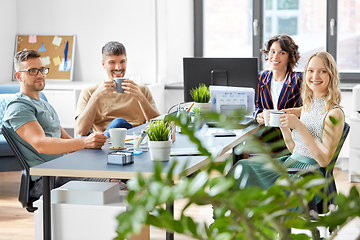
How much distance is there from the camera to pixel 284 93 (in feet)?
10.1

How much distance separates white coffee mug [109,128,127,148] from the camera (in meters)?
2.26

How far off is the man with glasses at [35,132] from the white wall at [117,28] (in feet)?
7.84

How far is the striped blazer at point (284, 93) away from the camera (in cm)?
307

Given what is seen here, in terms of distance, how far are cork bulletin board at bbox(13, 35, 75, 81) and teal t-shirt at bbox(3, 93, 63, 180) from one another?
2.66 m

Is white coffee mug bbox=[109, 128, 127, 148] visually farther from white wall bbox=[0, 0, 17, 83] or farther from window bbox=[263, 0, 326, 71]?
white wall bbox=[0, 0, 17, 83]

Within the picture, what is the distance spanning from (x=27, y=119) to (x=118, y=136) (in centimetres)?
53

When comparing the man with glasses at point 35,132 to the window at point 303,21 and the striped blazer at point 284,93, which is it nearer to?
the striped blazer at point 284,93

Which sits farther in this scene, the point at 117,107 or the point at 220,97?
the point at 117,107

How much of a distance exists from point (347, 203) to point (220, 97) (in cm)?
247

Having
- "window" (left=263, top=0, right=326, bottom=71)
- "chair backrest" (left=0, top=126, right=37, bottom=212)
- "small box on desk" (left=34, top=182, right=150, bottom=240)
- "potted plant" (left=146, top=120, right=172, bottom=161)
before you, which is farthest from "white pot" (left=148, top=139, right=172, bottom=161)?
"window" (left=263, top=0, right=326, bottom=71)

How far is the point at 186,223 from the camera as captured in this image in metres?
0.51

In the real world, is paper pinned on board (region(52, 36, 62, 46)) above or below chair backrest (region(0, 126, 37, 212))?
above

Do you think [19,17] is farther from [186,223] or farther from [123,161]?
[186,223]

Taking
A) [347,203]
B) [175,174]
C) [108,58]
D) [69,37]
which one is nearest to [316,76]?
[175,174]
